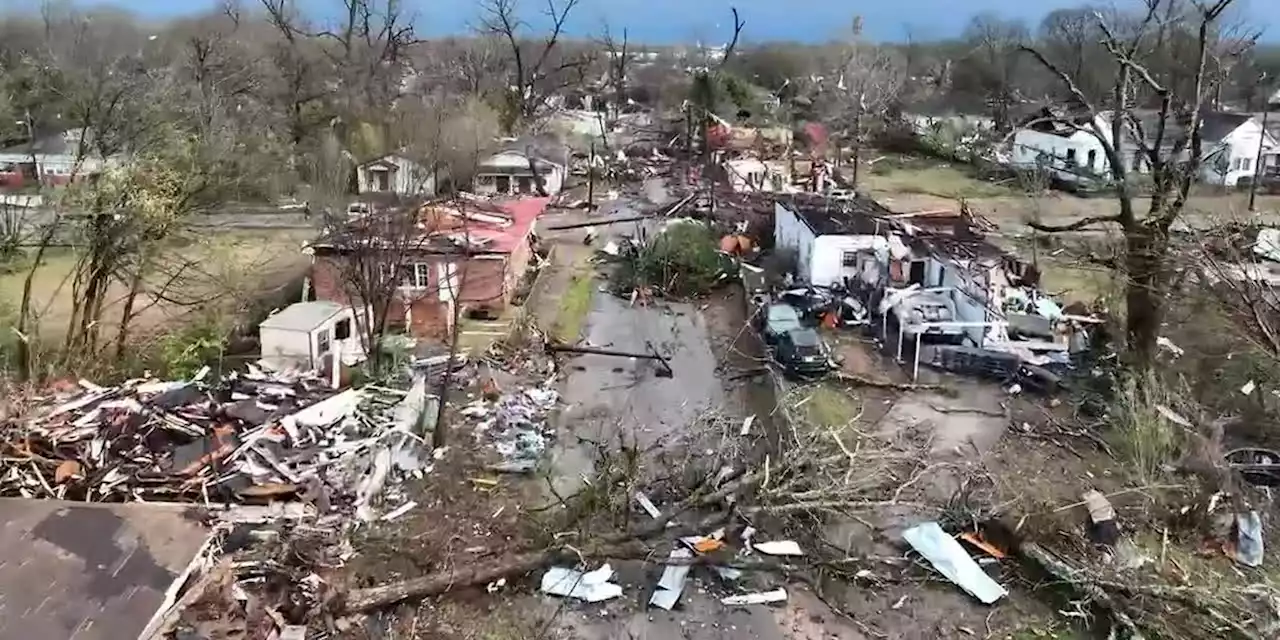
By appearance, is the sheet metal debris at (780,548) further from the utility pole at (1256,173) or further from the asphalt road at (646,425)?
the utility pole at (1256,173)

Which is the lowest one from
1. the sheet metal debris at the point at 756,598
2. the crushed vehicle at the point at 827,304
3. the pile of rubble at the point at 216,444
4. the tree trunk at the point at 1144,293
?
the sheet metal debris at the point at 756,598

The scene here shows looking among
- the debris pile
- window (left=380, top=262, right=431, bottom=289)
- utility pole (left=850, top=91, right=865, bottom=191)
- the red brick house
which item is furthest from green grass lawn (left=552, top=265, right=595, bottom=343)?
utility pole (left=850, top=91, right=865, bottom=191)

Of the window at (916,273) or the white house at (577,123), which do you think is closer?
the window at (916,273)

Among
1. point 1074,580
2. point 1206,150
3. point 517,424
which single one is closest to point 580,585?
point 517,424

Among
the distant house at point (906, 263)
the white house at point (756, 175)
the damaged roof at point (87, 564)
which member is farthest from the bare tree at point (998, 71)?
Answer: the damaged roof at point (87, 564)

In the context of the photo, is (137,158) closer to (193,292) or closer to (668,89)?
(193,292)

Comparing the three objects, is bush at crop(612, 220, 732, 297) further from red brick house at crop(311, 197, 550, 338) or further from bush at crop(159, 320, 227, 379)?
bush at crop(159, 320, 227, 379)
